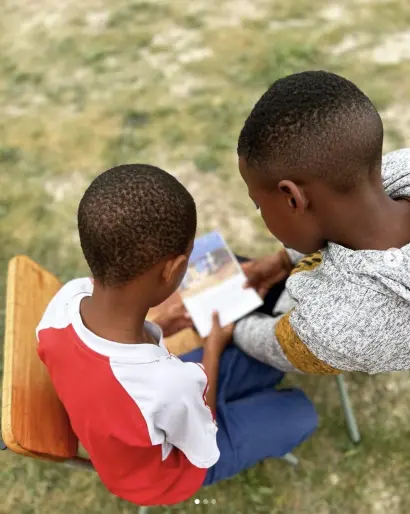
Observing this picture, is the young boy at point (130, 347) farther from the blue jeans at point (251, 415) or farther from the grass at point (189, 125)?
the grass at point (189, 125)

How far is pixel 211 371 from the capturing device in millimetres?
1547

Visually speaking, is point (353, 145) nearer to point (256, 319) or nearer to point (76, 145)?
point (256, 319)

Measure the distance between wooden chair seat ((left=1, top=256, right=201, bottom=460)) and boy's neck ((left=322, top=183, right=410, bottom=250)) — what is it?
731 millimetres

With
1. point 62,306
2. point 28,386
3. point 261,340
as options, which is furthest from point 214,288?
point 28,386

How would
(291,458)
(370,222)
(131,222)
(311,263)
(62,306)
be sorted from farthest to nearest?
(291,458) < (311,263) < (62,306) < (370,222) < (131,222)

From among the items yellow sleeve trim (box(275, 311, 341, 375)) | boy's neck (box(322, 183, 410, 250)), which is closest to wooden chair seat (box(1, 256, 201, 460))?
yellow sleeve trim (box(275, 311, 341, 375))

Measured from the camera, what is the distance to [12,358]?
108 cm

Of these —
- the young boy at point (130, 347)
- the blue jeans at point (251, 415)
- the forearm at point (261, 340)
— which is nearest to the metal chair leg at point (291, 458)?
the blue jeans at point (251, 415)

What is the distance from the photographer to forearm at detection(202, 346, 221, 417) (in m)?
1.49

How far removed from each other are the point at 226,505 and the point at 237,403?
49cm

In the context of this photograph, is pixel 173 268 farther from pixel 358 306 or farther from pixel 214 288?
pixel 214 288

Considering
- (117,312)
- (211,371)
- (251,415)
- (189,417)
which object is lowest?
(251,415)

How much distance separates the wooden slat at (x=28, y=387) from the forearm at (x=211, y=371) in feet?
1.39

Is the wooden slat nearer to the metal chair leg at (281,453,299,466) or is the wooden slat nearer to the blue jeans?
the blue jeans
